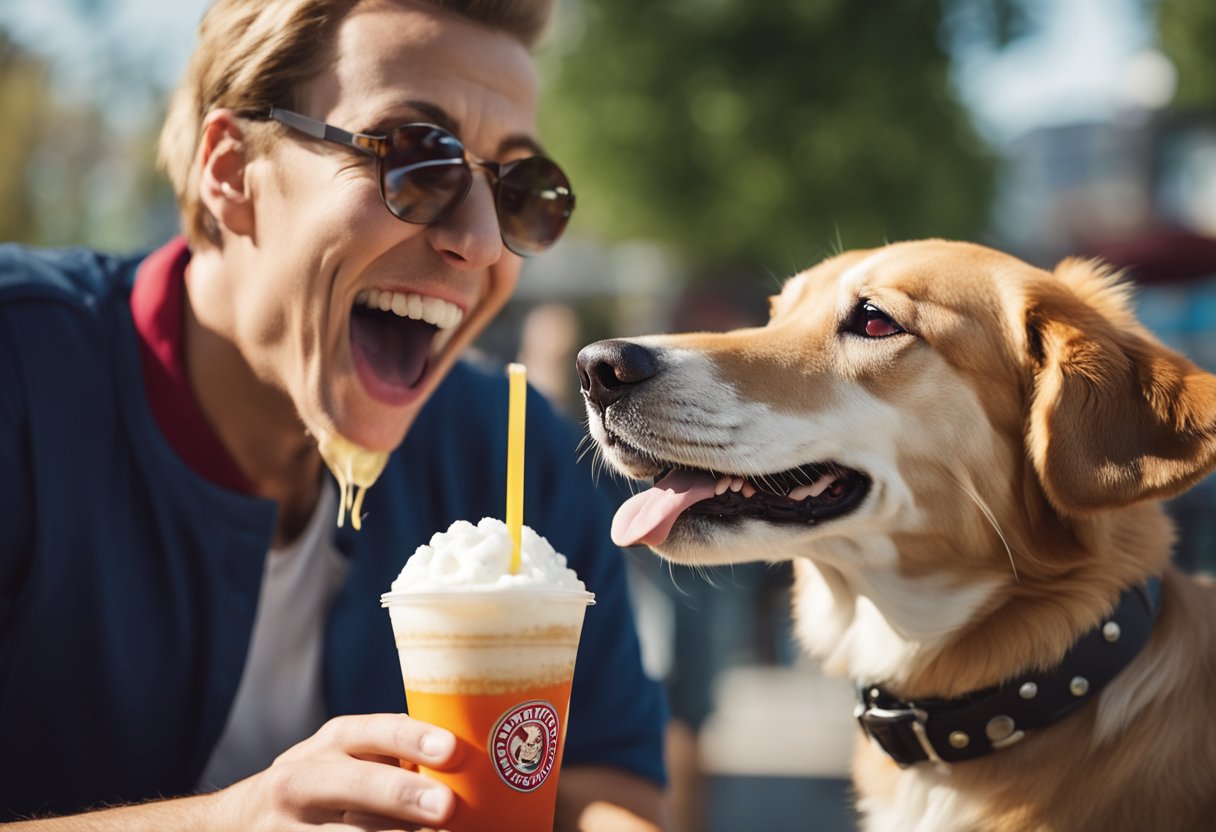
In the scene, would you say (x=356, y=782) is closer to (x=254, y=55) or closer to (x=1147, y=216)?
(x=254, y=55)

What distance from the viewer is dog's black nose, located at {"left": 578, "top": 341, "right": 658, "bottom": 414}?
7.63 feet

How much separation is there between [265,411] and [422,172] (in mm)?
681

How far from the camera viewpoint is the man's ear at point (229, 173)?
255cm

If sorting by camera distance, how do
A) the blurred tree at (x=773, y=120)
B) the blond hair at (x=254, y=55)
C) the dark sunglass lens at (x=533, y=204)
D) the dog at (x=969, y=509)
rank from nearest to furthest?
the dog at (x=969, y=509), the blond hair at (x=254, y=55), the dark sunglass lens at (x=533, y=204), the blurred tree at (x=773, y=120)

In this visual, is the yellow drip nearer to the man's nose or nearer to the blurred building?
the man's nose

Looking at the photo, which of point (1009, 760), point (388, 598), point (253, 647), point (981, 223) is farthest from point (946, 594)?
point (981, 223)

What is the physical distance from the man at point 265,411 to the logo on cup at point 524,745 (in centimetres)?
66

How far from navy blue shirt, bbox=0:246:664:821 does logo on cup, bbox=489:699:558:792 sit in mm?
884

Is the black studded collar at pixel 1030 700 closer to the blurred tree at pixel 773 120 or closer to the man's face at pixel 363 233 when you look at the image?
the man's face at pixel 363 233

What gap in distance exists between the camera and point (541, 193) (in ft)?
8.74

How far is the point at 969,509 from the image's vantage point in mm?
2398

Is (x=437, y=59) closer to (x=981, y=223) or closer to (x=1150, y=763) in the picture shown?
(x=1150, y=763)

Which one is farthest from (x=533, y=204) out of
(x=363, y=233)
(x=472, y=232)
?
(x=363, y=233)

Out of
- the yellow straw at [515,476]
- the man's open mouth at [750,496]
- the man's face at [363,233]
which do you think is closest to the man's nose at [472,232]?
the man's face at [363,233]
